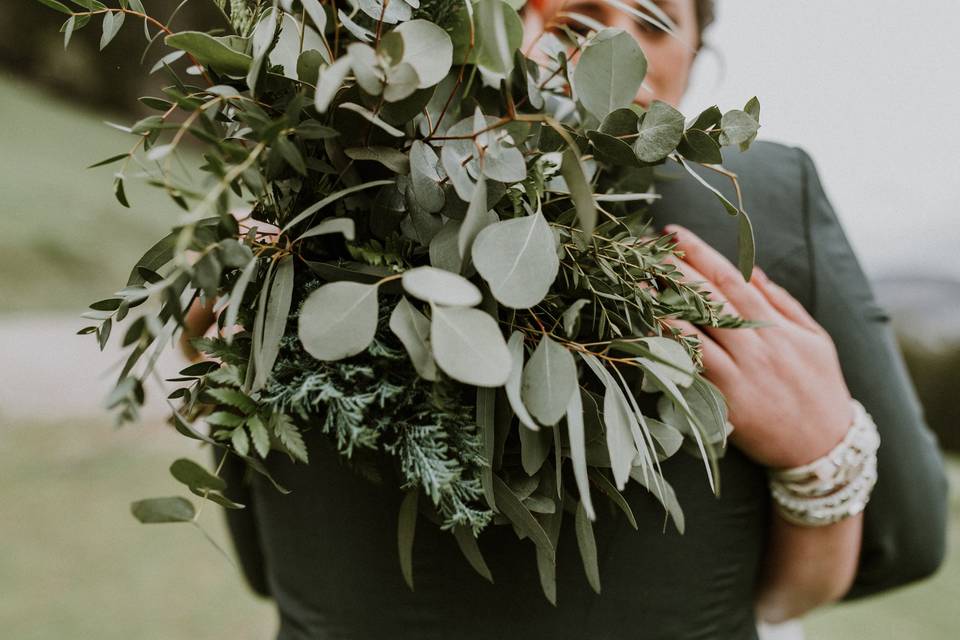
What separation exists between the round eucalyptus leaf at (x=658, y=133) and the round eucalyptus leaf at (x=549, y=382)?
0.11m

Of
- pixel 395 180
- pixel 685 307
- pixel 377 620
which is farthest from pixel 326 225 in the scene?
pixel 377 620

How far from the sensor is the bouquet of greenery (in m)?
0.30

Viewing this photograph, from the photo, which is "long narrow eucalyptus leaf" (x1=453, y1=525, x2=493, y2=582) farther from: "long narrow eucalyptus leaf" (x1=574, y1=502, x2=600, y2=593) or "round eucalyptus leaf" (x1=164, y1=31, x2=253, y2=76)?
"round eucalyptus leaf" (x1=164, y1=31, x2=253, y2=76)

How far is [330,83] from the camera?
253 millimetres

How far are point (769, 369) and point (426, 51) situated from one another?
1.05ft

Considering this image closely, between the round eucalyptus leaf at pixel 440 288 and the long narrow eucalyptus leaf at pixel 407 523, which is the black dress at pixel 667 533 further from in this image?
the round eucalyptus leaf at pixel 440 288

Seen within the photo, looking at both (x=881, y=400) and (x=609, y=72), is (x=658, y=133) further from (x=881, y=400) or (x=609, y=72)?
(x=881, y=400)

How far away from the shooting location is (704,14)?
0.89 meters

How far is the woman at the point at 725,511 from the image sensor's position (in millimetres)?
490

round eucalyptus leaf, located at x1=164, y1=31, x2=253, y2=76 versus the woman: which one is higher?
round eucalyptus leaf, located at x1=164, y1=31, x2=253, y2=76

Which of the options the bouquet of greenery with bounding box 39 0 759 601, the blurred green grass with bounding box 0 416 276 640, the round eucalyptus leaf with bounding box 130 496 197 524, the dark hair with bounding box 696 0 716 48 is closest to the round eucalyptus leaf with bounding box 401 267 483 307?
the bouquet of greenery with bounding box 39 0 759 601

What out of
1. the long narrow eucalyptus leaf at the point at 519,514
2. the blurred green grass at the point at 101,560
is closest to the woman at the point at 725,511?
the long narrow eucalyptus leaf at the point at 519,514

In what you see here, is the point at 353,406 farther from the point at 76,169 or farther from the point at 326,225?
the point at 76,169

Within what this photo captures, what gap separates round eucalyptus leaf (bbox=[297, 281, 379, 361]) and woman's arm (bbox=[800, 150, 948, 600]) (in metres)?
0.37
